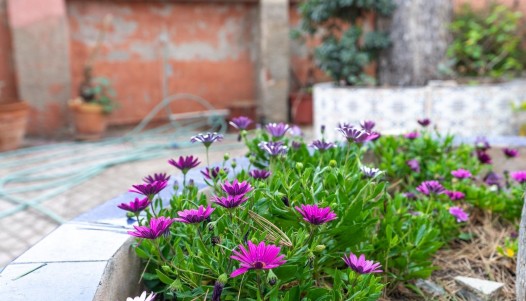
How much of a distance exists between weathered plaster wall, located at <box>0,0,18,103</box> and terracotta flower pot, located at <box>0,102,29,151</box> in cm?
68

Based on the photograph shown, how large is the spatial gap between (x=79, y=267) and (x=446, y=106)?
14.4 feet

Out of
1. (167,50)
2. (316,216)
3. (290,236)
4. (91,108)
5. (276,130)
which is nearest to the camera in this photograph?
(316,216)

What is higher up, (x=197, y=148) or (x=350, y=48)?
(x=350, y=48)

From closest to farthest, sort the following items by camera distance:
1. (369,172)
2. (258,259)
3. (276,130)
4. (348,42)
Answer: (258,259) → (369,172) → (276,130) → (348,42)

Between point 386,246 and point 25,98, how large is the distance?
6.26m

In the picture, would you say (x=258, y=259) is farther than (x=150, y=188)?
No

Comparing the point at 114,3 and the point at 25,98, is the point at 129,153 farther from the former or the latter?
the point at 114,3

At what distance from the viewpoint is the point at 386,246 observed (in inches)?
59.5

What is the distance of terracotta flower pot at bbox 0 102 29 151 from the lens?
596cm

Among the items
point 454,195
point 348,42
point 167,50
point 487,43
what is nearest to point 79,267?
Result: point 454,195

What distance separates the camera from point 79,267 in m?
1.22

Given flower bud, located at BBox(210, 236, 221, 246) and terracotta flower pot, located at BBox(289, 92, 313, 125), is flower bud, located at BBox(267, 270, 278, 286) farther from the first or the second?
terracotta flower pot, located at BBox(289, 92, 313, 125)

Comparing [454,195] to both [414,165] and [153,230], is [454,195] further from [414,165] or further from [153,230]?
[153,230]

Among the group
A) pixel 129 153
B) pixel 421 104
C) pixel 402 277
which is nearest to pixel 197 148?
pixel 129 153
